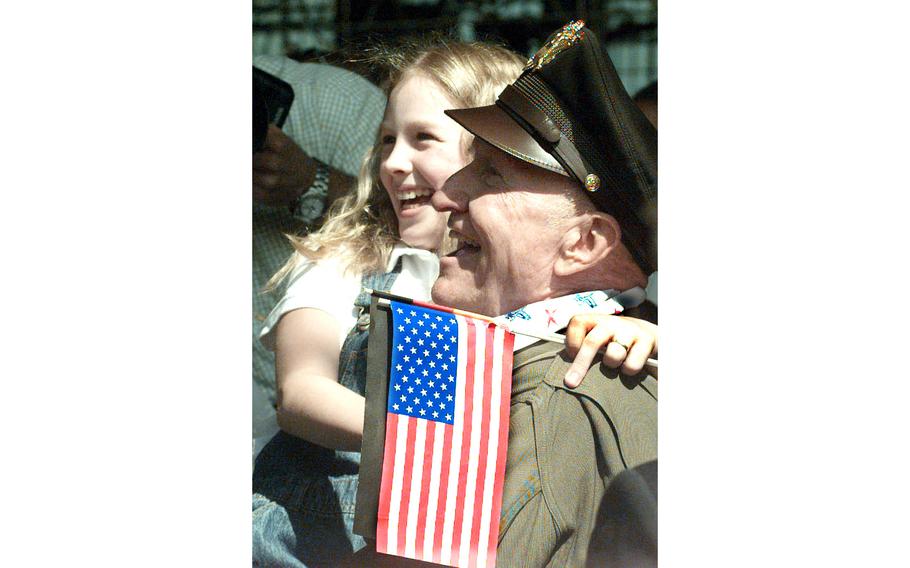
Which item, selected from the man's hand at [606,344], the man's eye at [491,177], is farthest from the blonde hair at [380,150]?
the man's hand at [606,344]

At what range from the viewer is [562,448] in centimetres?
286

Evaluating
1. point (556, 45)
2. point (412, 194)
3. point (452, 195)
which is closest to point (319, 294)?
point (412, 194)

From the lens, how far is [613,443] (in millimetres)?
2836

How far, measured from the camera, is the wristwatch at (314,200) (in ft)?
11.1

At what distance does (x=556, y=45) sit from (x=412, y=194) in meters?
0.59

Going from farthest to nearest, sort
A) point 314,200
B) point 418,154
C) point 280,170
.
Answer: point 280,170
point 314,200
point 418,154

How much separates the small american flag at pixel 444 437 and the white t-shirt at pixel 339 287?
0.57ft

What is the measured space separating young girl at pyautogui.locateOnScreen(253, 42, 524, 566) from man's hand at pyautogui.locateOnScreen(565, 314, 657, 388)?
462 millimetres

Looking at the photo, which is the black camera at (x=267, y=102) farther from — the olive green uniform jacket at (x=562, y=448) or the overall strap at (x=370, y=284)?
the olive green uniform jacket at (x=562, y=448)

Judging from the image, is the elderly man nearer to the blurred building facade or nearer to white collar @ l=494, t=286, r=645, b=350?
white collar @ l=494, t=286, r=645, b=350

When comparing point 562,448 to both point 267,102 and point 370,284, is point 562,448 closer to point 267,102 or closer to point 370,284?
point 370,284

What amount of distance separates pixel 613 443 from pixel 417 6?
144cm
